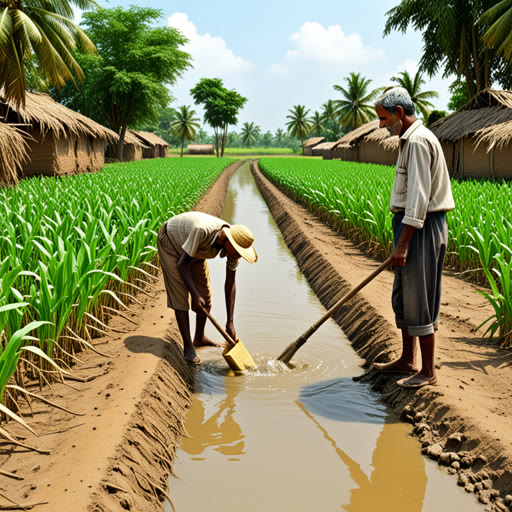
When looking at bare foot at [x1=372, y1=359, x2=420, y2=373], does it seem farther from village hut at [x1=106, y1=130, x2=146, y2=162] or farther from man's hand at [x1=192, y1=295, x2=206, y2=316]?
village hut at [x1=106, y1=130, x2=146, y2=162]

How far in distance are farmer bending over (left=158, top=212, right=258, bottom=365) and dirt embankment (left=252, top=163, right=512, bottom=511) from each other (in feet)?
4.28

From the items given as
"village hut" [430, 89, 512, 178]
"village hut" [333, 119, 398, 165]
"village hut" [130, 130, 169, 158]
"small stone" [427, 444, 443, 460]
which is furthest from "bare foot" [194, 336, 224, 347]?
"village hut" [130, 130, 169, 158]

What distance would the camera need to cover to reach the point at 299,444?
3.08 m

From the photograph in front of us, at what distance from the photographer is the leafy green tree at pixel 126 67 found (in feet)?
107

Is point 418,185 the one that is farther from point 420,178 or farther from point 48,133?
point 48,133

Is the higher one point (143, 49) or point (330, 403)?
point (143, 49)

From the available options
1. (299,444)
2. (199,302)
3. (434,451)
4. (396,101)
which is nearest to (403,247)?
(396,101)

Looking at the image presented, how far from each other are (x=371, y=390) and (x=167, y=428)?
1.49 m

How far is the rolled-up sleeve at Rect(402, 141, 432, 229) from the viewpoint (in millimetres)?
3014

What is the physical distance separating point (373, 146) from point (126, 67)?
53.3ft

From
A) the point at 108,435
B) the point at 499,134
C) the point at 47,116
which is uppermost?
the point at 47,116

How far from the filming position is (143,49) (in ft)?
110

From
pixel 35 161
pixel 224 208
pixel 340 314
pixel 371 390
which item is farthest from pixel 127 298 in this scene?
pixel 35 161

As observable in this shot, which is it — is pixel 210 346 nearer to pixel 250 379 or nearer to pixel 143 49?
pixel 250 379
